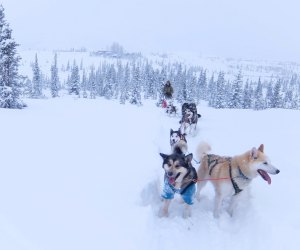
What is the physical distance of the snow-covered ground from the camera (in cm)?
430

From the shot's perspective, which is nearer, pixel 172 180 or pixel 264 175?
pixel 172 180

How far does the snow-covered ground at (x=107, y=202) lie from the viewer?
14.1ft

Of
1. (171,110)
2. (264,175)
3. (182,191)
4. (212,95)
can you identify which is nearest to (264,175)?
(264,175)

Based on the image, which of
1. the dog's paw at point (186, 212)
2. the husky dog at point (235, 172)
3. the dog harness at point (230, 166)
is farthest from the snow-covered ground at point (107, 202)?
the dog harness at point (230, 166)

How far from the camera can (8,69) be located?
1995cm

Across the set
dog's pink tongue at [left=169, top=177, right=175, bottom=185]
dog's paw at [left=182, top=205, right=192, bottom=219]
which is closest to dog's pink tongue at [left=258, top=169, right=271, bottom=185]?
dog's paw at [left=182, top=205, right=192, bottom=219]

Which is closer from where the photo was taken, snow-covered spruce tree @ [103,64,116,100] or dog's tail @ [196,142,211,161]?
dog's tail @ [196,142,211,161]

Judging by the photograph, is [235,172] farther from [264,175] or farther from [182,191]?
[182,191]

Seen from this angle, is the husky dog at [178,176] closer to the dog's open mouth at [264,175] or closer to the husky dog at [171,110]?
the dog's open mouth at [264,175]

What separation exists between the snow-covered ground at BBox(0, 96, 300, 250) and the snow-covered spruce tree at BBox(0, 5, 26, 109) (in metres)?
9.16

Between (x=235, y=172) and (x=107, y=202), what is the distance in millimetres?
2366

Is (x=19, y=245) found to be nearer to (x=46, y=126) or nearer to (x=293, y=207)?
(x=293, y=207)

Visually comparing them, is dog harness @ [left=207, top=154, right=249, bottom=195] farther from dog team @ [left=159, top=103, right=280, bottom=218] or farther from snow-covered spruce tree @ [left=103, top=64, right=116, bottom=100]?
snow-covered spruce tree @ [left=103, top=64, right=116, bottom=100]

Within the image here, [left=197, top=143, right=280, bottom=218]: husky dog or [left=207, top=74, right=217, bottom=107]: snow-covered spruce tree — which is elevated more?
[left=197, top=143, right=280, bottom=218]: husky dog
